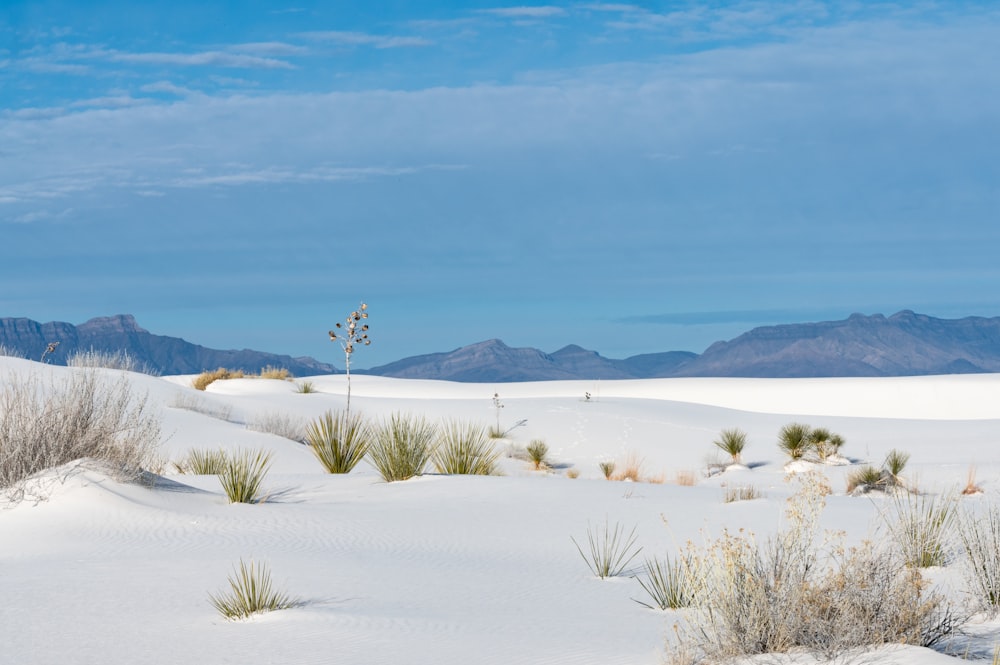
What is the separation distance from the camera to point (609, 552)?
330 inches

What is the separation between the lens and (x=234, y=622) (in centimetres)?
589

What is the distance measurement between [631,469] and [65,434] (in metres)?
12.7

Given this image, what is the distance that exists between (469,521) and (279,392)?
23.8 meters

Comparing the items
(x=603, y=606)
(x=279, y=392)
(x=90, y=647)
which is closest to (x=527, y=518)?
(x=603, y=606)

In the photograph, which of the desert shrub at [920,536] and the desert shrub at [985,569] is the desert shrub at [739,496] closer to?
the desert shrub at [920,536]

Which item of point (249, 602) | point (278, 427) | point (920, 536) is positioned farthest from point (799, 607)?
point (278, 427)

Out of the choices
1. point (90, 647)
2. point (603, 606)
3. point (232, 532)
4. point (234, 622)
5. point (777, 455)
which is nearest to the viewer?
point (90, 647)

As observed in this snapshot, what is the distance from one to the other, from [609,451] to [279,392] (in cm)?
1146

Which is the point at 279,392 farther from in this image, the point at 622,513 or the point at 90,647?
the point at 90,647

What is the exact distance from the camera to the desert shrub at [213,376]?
34.6m

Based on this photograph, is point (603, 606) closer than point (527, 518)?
Yes

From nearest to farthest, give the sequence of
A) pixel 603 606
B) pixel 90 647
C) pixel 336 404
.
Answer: pixel 90 647 < pixel 603 606 < pixel 336 404

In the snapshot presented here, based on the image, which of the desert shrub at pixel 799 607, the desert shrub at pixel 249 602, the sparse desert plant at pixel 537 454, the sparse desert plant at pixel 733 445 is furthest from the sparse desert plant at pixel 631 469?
the desert shrub at pixel 799 607

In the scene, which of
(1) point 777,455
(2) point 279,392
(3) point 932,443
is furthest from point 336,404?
(3) point 932,443
